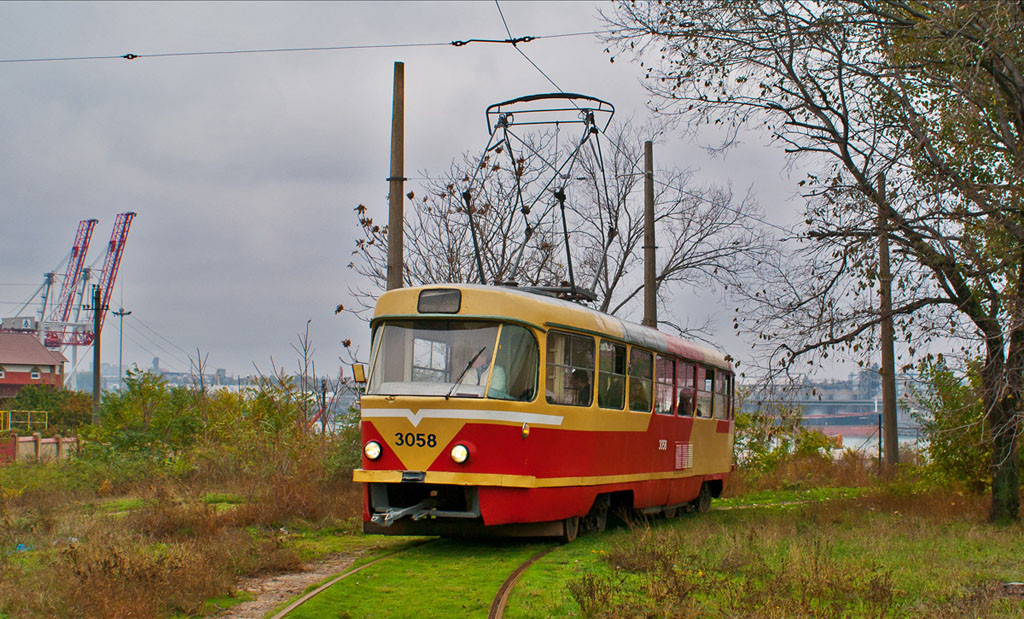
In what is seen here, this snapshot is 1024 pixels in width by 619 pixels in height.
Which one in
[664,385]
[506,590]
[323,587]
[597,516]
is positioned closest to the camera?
[506,590]

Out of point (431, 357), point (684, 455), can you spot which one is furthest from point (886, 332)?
point (431, 357)

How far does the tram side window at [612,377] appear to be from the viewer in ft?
42.5

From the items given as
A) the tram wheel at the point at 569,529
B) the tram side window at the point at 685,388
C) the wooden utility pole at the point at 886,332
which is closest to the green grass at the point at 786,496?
the wooden utility pole at the point at 886,332

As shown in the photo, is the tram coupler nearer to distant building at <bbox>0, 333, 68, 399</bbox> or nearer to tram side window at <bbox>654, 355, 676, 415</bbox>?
tram side window at <bbox>654, 355, 676, 415</bbox>

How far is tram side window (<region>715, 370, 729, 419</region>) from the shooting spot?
18328 millimetres

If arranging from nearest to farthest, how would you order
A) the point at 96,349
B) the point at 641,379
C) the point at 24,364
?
the point at 641,379
the point at 96,349
the point at 24,364

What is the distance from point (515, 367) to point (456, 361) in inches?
26.2

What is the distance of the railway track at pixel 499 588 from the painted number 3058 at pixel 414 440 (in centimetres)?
124

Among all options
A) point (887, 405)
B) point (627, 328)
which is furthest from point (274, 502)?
point (887, 405)

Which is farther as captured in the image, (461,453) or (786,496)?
(786,496)

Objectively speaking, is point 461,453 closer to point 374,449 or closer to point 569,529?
point 374,449

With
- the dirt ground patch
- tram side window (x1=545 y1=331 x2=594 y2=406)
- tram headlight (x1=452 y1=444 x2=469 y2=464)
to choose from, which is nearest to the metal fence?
the dirt ground patch

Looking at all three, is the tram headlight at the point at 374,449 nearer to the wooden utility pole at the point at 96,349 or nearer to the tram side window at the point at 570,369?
the tram side window at the point at 570,369

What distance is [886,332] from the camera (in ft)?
53.4
